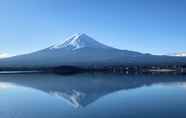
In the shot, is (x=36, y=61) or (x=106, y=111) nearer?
(x=106, y=111)

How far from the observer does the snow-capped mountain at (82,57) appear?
5049 inches

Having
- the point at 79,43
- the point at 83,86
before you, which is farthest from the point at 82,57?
the point at 83,86

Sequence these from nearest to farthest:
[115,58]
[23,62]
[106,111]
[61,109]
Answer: [106,111] < [61,109] < [23,62] < [115,58]

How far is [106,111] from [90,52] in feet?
454

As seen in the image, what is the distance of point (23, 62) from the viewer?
130 meters

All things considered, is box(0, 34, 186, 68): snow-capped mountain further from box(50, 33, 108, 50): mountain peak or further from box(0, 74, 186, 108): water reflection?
box(0, 74, 186, 108): water reflection

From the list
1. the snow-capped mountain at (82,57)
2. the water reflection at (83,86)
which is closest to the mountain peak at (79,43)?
the snow-capped mountain at (82,57)

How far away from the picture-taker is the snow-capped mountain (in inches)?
5049

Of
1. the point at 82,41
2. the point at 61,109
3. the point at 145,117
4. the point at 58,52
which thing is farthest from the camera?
the point at 82,41

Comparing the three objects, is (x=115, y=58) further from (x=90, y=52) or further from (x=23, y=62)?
(x=23, y=62)

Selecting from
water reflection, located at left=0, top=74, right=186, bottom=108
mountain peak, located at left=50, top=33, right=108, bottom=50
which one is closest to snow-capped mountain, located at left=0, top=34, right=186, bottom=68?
mountain peak, located at left=50, top=33, right=108, bottom=50

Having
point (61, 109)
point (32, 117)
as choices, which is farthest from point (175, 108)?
point (32, 117)

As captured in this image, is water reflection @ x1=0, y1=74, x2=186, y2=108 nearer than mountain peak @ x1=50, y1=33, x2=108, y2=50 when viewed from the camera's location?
Yes

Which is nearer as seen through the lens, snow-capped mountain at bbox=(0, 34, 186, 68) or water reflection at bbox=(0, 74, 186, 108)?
water reflection at bbox=(0, 74, 186, 108)
